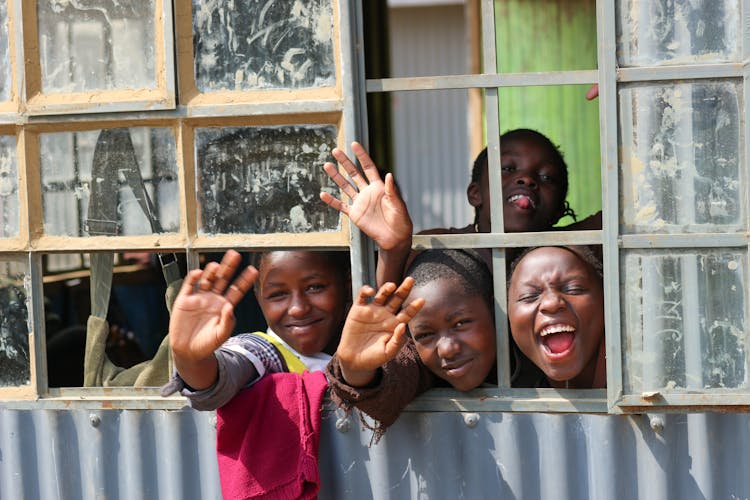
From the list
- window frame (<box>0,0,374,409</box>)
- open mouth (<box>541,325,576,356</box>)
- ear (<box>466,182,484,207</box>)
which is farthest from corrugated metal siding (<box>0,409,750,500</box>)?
ear (<box>466,182,484,207</box>)

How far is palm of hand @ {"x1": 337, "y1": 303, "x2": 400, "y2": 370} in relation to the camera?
2438 millimetres

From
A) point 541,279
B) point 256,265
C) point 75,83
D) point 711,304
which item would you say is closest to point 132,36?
point 75,83

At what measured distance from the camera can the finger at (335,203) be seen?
263 centimetres

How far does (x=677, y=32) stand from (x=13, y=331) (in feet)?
7.07

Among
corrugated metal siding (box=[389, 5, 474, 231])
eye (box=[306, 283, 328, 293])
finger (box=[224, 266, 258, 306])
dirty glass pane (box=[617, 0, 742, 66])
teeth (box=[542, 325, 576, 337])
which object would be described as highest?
corrugated metal siding (box=[389, 5, 474, 231])

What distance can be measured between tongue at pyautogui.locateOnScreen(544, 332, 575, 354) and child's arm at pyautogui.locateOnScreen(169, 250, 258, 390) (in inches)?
33.2

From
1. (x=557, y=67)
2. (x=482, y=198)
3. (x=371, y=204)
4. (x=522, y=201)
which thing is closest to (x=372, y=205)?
(x=371, y=204)

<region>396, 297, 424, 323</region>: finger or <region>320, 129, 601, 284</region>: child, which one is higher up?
<region>320, 129, 601, 284</region>: child

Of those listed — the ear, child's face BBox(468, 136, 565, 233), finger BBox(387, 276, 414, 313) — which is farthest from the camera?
the ear

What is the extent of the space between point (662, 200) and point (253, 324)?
2.12 m

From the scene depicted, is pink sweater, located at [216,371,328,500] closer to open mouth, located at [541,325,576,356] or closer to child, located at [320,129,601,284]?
child, located at [320,129,601,284]

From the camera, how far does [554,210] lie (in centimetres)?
329

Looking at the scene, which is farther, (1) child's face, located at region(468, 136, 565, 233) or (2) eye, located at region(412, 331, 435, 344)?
(1) child's face, located at region(468, 136, 565, 233)

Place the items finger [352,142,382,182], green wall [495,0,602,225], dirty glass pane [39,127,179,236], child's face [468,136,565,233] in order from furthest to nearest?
green wall [495,0,602,225]
child's face [468,136,565,233]
dirty glass pane [39,127,179,236]
finger [352,142,382,182]
